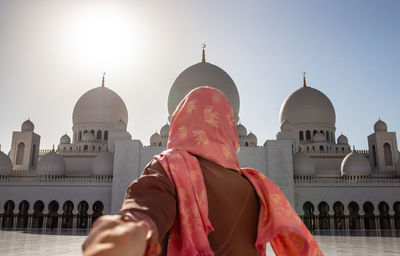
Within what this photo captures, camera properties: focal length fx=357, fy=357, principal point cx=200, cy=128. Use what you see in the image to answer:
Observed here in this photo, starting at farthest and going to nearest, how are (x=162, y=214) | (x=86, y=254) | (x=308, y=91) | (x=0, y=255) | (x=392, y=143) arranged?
(x=308, y=91), (x=392, y=143), (x=0, y=255), (x=162, y=214), (x=86, y=254)

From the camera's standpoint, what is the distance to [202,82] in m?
17.5

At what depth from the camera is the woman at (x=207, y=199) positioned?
769 mm

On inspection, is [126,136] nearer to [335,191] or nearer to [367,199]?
[335,191]

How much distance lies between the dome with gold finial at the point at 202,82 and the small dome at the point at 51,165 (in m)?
5.90

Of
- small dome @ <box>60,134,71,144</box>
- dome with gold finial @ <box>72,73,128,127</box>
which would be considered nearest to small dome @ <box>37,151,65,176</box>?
small dome @ <box>60,134,71,144</box>

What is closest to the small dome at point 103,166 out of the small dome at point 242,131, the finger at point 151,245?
the small dome at point 242,131

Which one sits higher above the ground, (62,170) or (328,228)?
(62,170)

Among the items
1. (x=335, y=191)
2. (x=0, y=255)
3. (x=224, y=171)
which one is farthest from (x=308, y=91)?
(x=224, y=171)

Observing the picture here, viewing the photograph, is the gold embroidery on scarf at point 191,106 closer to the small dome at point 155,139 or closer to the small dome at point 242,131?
the small dome at point 242,131

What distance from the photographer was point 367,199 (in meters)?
15.1

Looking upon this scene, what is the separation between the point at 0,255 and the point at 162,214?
5337mm

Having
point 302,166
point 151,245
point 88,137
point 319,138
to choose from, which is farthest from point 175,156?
point 319,138

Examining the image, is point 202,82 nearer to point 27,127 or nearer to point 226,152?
point 27,127

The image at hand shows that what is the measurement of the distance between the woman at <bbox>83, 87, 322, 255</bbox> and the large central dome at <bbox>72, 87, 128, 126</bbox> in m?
20.7
